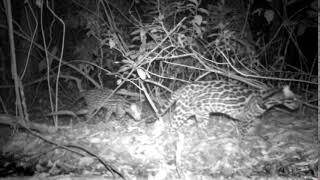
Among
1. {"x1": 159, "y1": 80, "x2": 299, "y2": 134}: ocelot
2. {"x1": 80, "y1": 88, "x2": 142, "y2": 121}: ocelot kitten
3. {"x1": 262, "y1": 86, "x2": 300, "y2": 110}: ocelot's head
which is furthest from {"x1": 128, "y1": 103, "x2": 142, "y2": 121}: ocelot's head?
{"x1": 262, "y1": 86, "x2": 300, "y2": 110}: ocelot's head

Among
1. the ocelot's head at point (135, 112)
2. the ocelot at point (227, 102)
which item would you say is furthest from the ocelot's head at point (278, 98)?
the ocelot's head at point (135, 112)

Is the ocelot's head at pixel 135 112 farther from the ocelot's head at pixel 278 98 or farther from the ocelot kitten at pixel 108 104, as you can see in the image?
the ocelot's head at pixel 278 98

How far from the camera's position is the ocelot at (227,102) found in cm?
444

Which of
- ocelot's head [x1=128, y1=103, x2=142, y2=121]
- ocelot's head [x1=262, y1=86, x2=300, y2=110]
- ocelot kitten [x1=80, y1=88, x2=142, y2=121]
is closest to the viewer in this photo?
ocelot's head [x1=262, y1=86, x2=300, y2=110]

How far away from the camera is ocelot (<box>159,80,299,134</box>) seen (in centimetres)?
444

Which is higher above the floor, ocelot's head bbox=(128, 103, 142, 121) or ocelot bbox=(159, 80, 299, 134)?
ocelot bbox=(159, 80, 299, 134)

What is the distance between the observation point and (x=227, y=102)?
475 centimetres

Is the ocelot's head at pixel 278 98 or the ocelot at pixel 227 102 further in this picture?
the ocelot at pixel 227 102

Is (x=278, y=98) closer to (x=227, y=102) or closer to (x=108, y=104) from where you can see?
(x=227, y=102)

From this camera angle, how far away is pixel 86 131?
5211 millimetres

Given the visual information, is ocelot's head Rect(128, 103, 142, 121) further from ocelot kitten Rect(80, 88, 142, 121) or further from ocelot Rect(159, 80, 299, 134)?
ocelot Rect(159, 80, 299, 134)

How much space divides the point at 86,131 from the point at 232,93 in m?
2.81

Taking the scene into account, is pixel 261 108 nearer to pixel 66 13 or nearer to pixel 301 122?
pixel 301 122

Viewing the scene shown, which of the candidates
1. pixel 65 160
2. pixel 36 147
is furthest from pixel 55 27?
pixel 65 160
